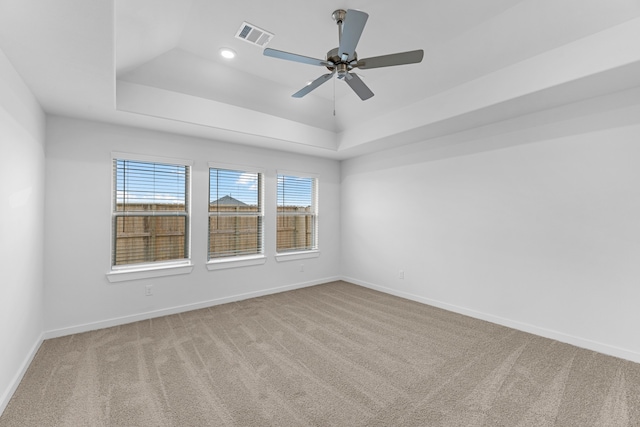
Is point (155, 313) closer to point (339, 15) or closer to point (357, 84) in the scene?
point (357, 84)

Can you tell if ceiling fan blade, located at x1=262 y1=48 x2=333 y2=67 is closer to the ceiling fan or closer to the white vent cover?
the ceiling fan

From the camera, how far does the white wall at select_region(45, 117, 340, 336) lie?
3242mm

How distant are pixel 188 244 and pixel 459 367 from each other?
3.67 m

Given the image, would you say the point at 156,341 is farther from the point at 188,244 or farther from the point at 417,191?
the point at 417,191

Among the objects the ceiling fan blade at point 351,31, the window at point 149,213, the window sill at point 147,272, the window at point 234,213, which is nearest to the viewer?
the ceiling fan blade at point 351,31

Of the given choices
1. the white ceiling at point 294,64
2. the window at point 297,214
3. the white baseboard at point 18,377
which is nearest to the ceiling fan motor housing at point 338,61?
the white ceiling at point 294,64

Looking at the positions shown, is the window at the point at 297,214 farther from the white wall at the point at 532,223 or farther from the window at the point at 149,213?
the window at the point at 149,213

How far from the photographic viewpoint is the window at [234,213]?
4465 mm

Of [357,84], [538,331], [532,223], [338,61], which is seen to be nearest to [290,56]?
[338,61]

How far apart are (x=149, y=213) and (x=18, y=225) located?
5.02 ft

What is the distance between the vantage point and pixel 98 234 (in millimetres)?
3477

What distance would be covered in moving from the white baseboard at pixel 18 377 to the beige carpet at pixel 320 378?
4cm

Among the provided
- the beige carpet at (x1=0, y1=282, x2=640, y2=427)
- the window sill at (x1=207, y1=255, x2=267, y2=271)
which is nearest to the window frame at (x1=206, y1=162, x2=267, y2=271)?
the window sill at (x1=207, y1=255, x2=267, y2=271)

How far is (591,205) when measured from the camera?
295cm
